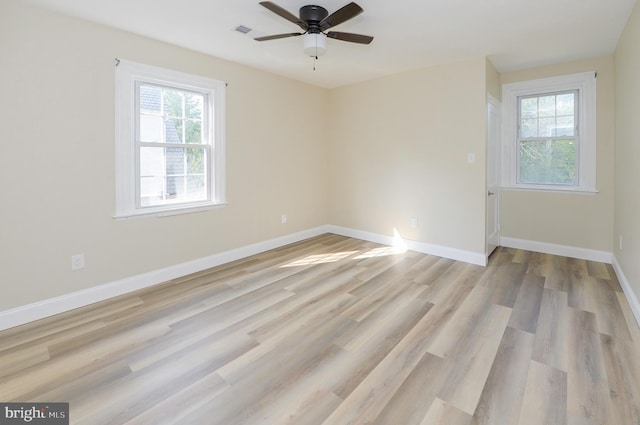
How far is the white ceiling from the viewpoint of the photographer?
101 inches

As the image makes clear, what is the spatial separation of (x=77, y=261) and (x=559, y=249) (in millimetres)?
5560

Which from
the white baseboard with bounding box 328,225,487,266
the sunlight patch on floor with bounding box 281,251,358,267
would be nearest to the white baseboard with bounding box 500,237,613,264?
Answer: the white baseboard with bounding box 328,225,487,266

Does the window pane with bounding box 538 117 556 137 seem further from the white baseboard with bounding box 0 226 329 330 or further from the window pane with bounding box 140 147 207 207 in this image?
the window pane with bounding box 140 147 207 207

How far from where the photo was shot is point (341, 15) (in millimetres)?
2377

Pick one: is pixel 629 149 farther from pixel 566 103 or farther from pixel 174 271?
pixel 174 271

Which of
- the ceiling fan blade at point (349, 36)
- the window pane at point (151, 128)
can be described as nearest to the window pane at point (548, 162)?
the ceiling fan blade at point (349, 36)

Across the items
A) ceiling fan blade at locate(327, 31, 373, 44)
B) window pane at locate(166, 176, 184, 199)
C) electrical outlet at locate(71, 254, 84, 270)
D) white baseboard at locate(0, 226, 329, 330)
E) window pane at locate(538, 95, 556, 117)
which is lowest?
white baseboard at locate(0, 226, 329, 330)

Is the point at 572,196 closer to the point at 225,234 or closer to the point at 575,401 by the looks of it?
the point at 575,401

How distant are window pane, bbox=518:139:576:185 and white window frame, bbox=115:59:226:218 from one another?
164 inches

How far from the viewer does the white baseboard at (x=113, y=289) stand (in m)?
2.58

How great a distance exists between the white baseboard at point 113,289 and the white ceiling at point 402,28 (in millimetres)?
2402

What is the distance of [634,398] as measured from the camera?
171 cm

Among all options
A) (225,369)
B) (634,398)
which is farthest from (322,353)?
(634,398)

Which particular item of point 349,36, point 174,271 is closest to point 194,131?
point 174,271
